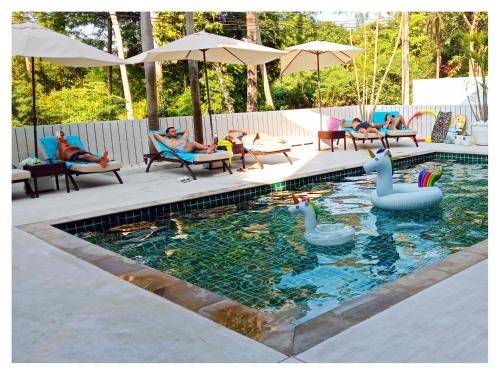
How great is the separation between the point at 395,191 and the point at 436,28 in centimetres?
2465

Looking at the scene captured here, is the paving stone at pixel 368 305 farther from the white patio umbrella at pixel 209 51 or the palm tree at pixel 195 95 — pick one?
the palm tree at pixel 195 95

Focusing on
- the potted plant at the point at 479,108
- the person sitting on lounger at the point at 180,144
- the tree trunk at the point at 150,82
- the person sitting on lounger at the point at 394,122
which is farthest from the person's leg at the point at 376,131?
the tree trunk at the point at 150,82

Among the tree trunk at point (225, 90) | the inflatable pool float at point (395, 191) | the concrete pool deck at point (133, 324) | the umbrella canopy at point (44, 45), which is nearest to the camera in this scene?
the concrete pool deck at point (133, 324)

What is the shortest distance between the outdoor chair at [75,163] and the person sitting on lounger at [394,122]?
6.46m

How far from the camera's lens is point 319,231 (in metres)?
4.98

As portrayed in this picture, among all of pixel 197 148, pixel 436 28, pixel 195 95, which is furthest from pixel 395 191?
pixel 436 28

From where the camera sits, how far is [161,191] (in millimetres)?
7312

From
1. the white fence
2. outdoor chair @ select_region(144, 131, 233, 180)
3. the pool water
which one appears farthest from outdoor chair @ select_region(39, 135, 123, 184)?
the pool water

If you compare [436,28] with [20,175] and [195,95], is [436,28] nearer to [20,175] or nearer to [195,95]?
[195,95]

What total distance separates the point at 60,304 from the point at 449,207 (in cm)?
459

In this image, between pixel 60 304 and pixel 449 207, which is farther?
pixel 449 207

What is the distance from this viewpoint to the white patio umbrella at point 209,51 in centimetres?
866

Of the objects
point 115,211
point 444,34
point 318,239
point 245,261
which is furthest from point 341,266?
point 444,34
